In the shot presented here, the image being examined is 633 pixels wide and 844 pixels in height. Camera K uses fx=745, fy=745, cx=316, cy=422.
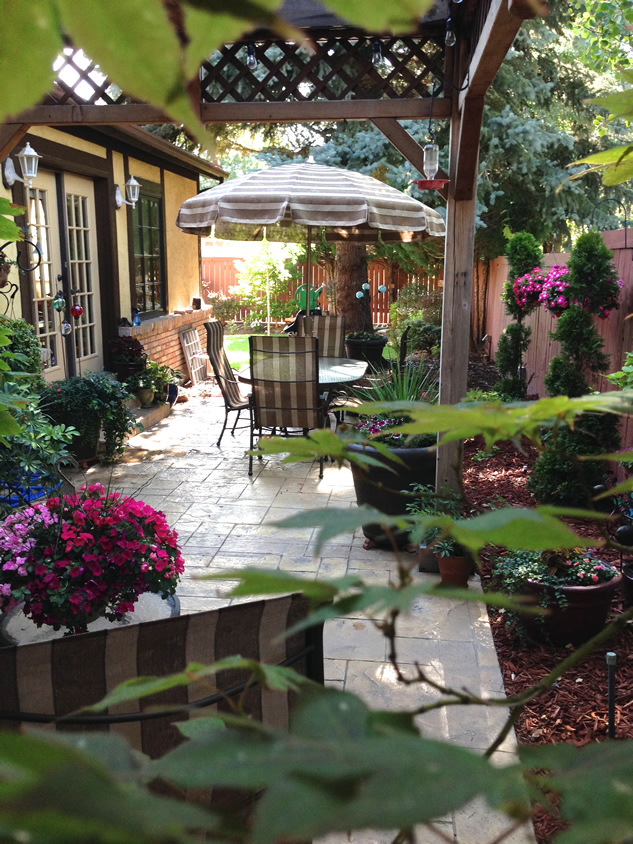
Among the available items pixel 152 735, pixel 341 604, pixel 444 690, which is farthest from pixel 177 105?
pixel 152 735

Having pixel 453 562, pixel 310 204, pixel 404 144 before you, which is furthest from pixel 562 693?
pixel 310 204

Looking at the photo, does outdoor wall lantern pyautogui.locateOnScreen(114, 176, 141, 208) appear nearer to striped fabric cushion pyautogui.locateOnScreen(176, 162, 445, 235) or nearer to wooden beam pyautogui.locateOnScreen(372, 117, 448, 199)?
striped fabric cushion pyautogui.locateOnScreen(176, 162, 445, 235)

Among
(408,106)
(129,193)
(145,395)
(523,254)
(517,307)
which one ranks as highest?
(129,193)

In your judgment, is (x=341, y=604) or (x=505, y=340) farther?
(x=505, y=340)

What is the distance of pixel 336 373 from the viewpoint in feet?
22.2

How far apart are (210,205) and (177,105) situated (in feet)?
18.9

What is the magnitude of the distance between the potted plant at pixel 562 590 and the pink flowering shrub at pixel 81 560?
1.54 metres

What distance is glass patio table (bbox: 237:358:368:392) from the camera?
635 centimetres

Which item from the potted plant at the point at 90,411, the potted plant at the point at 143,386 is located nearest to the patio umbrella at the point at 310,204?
the potted plant at the point at 90,411

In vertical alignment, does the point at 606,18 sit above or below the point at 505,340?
above

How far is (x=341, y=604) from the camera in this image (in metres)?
0.40

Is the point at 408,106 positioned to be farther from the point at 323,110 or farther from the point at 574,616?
the point at 574,616

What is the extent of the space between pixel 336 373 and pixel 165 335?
375 centimetres

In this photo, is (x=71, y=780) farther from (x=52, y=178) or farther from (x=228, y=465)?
(x=52, y=178)
